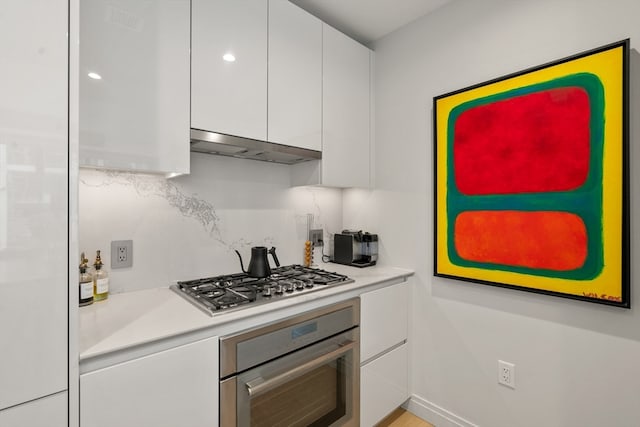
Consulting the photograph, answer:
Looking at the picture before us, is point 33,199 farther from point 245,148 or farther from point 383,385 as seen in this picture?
point 383,385

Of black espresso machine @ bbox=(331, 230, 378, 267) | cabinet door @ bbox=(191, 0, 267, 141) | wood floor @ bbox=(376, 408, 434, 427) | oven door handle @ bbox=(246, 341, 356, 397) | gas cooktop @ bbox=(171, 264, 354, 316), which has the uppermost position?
cabinet door @ bbox=(191, 0, 267, 141)

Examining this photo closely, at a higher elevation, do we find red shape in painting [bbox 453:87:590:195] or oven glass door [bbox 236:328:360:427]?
red shape in painting [bbox 453:87:590:195]

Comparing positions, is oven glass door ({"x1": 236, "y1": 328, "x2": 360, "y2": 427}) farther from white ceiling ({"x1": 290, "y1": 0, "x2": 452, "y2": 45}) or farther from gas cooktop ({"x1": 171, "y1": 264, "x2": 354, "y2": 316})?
white ceiling ({"x1": 290, "y1": 0, "x2": 452, "y2": 45})

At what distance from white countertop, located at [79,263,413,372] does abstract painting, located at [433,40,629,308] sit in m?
0.78

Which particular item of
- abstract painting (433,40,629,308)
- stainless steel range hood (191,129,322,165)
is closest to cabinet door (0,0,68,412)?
stainless steel range hood (191,129,322,165)

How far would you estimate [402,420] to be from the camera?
200 cm

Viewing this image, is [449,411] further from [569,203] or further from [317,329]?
[569,203]

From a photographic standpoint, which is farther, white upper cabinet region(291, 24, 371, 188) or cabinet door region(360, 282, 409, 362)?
white upper cabinet region(291, 24, 371, 188)

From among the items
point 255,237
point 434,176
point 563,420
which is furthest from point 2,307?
point 563,420

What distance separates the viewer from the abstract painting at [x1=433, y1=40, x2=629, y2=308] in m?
1.32

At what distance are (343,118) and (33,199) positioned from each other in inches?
65.5

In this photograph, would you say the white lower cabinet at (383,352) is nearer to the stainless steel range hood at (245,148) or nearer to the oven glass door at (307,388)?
the oven glass door at (307,388)

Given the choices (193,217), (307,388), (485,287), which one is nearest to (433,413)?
(485,287)

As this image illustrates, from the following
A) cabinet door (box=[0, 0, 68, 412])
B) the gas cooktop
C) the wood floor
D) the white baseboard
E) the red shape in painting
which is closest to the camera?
cabinet door (box=[0, 0, 68, 412])
